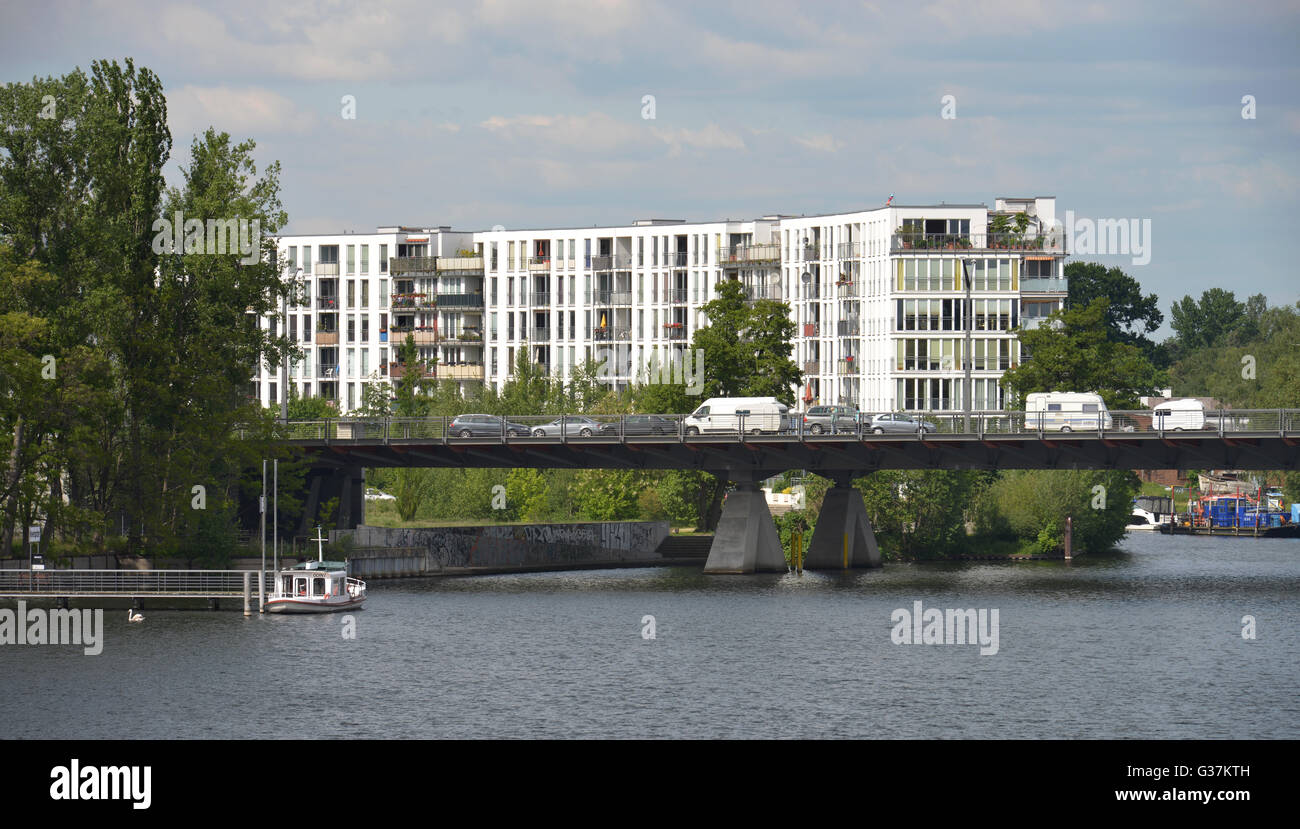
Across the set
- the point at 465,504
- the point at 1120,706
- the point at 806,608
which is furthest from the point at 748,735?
the point at 465,504

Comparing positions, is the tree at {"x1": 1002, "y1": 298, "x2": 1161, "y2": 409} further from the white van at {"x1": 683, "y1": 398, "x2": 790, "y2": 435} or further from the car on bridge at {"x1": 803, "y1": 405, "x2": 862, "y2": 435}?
the car on bridge at {"x1": 803, "y1": 405, "x2": 862, "y2": 435}

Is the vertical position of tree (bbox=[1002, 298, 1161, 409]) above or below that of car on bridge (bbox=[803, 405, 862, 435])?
above

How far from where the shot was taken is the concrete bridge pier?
133 metres

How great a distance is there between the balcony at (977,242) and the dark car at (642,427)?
71.3 m

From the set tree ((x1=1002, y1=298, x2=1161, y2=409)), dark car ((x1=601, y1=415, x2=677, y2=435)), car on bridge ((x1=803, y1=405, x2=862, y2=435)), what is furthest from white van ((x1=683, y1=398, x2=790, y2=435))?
tree ((x1=1002, y1=298, x2=1161, y2=409))

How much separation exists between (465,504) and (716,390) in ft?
71.9

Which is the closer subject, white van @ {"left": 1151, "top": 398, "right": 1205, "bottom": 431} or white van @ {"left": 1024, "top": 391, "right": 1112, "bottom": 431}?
white van @ {"left": 1151, "top": 398, "right": 1205, "bottom": 431}

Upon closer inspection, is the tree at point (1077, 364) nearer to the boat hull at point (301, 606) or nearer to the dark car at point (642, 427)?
the dark car at point (642, 427)

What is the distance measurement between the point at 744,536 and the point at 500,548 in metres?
18.6

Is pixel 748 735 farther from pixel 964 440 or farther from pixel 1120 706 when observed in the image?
pixel 964 440

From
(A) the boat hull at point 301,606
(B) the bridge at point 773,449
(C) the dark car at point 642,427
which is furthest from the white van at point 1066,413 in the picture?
(A) the boat hull at point 301,606

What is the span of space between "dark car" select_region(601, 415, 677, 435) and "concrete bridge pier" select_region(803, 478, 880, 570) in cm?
1693

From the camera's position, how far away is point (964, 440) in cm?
11406

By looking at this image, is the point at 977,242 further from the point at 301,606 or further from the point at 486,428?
the point at 301,606
